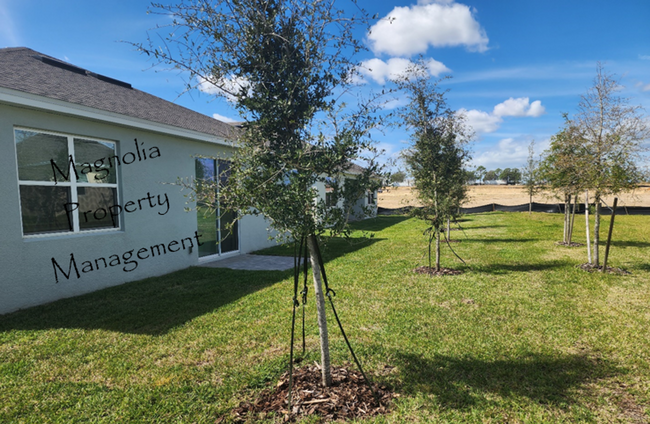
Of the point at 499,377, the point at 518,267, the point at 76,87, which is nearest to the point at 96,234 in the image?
the point at 76,87

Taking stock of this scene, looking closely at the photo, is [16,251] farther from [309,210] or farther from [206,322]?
[309,210]

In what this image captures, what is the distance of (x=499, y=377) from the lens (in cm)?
343

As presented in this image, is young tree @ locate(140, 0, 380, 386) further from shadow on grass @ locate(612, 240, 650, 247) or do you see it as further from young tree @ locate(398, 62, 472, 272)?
shadow on grass @ locate(612, 240, 650, 247)

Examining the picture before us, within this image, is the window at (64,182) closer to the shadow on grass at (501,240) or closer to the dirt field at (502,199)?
the dirt field at (502,199)

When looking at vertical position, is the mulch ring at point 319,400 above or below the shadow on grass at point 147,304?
below

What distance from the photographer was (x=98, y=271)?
6535 mm

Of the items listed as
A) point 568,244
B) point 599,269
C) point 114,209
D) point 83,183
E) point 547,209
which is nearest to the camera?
point 83,183

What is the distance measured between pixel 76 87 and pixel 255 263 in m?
5.22

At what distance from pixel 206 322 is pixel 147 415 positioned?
2021 mm

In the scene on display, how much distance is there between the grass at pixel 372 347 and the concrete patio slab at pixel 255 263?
42.4 inches

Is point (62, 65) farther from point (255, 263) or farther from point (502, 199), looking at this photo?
point (502, 199)

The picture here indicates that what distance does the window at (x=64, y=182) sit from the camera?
5.62 meters

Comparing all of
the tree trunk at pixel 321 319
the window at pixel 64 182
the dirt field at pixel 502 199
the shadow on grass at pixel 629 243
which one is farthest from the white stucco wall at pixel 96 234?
the shadow on grass at pixel 629 243

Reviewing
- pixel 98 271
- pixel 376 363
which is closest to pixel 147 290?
pixel 98 271
